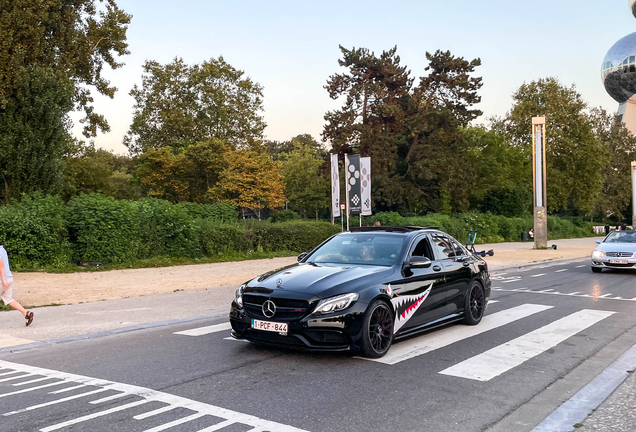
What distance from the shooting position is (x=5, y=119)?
22.8 m

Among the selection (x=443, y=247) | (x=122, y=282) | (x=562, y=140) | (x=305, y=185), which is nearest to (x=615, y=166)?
(x=562, y=140)

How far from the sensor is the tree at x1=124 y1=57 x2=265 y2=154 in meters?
51.9

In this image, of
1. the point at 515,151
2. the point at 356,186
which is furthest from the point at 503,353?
the point at 515,151

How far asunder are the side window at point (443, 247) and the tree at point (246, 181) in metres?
36.8

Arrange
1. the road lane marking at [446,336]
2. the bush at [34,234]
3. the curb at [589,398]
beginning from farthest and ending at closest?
the bush at [34,234] → the road lane marking at [446,336] → the curb at [589,398]

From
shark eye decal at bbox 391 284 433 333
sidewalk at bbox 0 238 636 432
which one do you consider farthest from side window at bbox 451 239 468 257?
sidewalk at bbox 0 238 636 432

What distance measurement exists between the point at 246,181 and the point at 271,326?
40.8 m

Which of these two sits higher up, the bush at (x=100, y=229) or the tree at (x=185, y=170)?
the tree at (x=185, y=170)

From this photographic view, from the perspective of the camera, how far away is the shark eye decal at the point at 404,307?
23.6 ft

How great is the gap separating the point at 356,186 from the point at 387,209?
2863 centimetres

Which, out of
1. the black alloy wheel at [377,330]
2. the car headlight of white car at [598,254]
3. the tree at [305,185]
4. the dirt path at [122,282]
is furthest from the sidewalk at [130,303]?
the tree at [305,185]

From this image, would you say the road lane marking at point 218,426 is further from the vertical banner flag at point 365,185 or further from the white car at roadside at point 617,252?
the white car at roadside at point 617,252

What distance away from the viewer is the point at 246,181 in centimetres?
4691

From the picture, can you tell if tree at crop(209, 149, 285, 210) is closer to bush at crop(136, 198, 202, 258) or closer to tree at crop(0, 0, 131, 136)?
tree at crop(0, 0, 131, 136)
